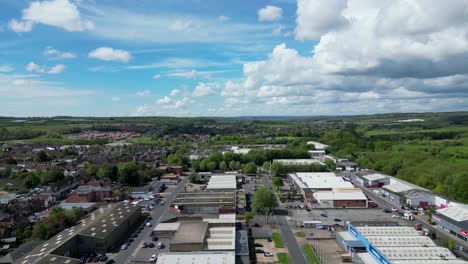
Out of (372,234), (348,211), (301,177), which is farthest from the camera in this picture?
(301,177)

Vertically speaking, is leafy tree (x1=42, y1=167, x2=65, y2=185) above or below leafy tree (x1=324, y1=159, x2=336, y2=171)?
above

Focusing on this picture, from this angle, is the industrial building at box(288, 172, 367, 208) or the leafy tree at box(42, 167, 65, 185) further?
the leafy tree at box(42, 167, 65, 185)

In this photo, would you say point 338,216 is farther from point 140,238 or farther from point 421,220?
point 140,238

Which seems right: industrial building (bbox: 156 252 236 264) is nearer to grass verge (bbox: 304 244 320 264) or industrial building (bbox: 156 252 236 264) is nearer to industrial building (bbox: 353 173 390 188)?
grass verge (bbox: 304 244 320 264)

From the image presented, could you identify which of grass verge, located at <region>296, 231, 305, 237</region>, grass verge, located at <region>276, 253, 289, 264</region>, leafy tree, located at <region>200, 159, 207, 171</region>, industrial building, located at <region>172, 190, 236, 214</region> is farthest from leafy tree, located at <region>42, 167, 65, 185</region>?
grass verge, located at <region>276, 253, 289, 264</region>

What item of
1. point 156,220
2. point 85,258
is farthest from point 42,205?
point 85,258

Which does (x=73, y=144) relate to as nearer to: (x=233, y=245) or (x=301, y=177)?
(x=301, y=177)

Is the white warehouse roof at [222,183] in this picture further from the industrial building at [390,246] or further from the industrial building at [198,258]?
the industrial building at [198,258]
